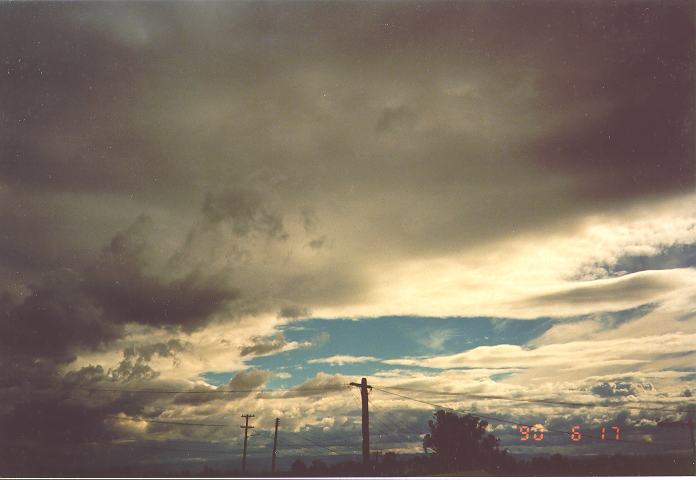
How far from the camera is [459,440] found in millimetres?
74438

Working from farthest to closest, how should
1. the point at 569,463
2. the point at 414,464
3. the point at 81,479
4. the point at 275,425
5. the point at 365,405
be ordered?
the point at 275,425
the point at 569,463
the point at 414,464
the point at 365,405
the point at 81,479

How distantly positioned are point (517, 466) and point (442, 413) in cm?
2866

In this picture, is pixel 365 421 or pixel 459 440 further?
pixel 459 440

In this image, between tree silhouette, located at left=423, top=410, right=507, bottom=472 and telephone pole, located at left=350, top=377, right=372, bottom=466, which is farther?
tree silhouette, located at left=423, top=410, right=507, bottom=472

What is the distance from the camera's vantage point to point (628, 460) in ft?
232

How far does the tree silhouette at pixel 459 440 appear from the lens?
238 feet

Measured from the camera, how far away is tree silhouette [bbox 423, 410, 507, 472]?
7269 cm

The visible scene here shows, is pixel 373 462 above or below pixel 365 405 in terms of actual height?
below

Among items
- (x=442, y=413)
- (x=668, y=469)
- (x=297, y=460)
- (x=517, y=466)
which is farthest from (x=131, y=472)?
(x=668, y=469)

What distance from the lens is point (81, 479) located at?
1828cm

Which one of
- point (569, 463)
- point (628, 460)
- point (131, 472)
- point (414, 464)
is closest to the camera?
point (131, 472)

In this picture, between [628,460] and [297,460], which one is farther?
[628,460]

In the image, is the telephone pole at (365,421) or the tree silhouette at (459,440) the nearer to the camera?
the telephone pole at (365,421)

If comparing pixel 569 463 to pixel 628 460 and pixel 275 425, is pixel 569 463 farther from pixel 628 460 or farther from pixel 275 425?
pixel 275 425
